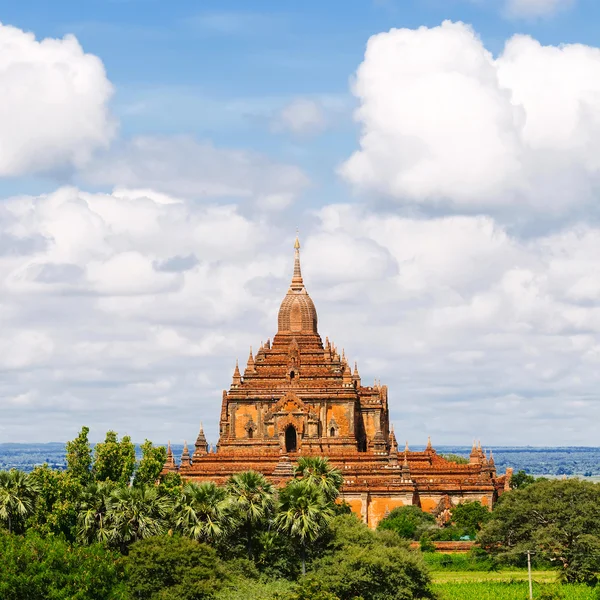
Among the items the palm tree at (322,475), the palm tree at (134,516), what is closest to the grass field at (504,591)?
the palm tree at (322,475)

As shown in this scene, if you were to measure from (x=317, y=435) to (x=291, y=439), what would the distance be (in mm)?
2644

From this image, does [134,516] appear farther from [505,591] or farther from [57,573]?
[505,591]

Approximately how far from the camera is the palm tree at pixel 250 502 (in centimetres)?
7694

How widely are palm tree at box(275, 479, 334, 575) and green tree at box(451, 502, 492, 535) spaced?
27393 millimetres

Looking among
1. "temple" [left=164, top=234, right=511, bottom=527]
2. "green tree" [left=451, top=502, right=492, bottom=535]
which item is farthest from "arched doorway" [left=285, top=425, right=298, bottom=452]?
"green tree" [left=451, top=502, right=492, bottom=535]

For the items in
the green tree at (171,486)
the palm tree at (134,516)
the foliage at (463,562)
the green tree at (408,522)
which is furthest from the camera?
the green tree at (408,522)

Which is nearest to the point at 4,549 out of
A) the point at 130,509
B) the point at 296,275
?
the point at 130,509

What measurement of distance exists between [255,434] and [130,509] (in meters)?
43.4

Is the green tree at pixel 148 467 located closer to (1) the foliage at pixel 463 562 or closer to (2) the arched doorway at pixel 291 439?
(1) the foliage at pixel 463 562

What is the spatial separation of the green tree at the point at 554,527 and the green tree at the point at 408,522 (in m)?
7.65

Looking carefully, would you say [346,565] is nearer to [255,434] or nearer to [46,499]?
[46,499]

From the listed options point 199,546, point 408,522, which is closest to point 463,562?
point 408,522

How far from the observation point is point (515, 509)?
91.6 meters

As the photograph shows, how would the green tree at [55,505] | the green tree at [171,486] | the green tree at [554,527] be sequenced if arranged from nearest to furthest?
1. the green tree at [171,486]
2. the green tree at [55,505]
3. the green tree at [554,527]
